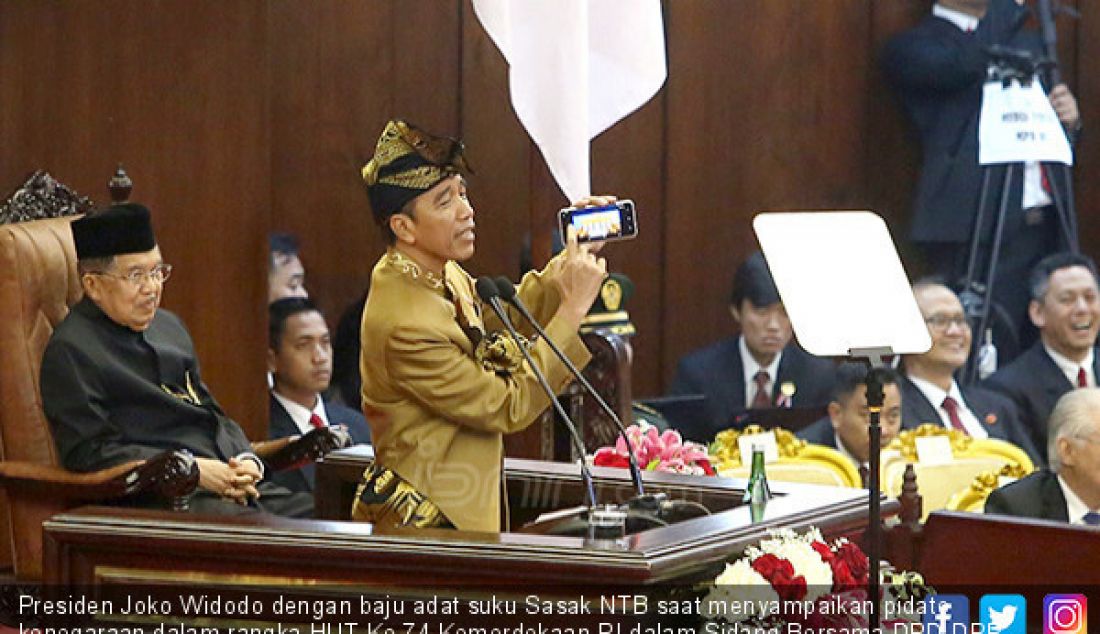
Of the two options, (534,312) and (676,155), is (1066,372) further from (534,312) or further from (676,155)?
(534,312)

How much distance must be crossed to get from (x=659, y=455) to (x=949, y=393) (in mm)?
2516

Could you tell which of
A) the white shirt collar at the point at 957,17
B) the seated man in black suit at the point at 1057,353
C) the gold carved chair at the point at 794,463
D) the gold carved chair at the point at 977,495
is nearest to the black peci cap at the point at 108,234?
the gold carved chair at the point at 794,463

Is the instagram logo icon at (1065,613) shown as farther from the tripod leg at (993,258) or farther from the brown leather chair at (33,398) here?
the tripod leg at (993,258)

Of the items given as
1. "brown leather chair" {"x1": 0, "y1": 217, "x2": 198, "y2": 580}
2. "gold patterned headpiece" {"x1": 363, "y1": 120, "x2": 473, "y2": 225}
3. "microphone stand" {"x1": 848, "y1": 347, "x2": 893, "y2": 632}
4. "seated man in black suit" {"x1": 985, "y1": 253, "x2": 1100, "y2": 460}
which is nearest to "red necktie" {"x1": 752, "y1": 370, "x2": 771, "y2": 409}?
"seated man in black suit" {"x1": 985, "y1": 253, "x2": 1100, "y2": 460}

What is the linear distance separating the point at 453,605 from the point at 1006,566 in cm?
190

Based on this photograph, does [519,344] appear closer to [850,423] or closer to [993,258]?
[850,423]

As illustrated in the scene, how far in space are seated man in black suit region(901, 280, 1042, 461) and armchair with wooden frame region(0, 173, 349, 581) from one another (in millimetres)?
2980

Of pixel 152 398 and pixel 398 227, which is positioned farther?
pixel 152 398

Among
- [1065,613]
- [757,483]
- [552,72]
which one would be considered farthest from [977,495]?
[552,72]

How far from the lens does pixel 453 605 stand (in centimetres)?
389

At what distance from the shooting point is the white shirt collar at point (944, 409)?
24.6 feet

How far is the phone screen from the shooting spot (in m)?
4.27

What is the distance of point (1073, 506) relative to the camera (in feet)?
19.3

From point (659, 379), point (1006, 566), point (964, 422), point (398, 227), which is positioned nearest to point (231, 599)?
point (398, 227)
